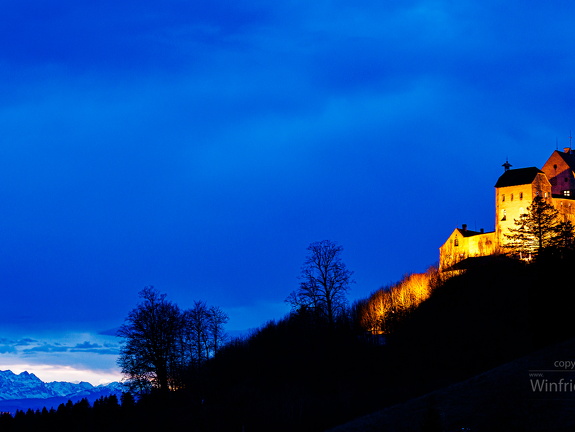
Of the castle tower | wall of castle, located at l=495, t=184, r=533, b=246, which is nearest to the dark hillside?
wall of castle, located at l=495, t=184, r=533, b=246

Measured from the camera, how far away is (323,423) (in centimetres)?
6028

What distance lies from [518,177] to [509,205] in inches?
176

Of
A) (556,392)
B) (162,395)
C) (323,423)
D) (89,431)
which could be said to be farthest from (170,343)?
(556,392)

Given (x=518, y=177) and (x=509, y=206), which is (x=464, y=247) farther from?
(x=518, y=177)

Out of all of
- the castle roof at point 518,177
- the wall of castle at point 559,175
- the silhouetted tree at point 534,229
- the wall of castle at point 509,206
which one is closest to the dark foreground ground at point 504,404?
the silhouetted tree at point 534,229

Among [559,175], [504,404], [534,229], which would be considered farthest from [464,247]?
[504,404]

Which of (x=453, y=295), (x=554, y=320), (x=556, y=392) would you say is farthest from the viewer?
(x=453, y=295)

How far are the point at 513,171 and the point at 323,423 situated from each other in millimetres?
73130

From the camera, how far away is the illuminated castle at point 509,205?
390 feet

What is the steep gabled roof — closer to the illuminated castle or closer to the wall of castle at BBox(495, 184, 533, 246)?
the illuminated castle

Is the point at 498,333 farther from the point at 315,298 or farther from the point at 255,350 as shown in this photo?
the point at 255,350

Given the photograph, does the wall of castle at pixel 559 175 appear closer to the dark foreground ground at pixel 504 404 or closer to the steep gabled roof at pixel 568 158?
the steep gabled roof at pixel 568 158

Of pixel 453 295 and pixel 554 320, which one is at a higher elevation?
pixel 453 295

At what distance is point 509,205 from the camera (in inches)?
4724
